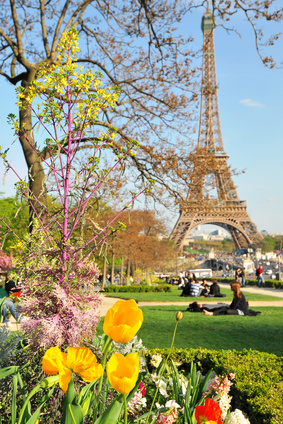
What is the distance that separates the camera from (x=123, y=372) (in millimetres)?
1173

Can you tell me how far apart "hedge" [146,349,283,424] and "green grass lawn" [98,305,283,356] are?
2.23 meters

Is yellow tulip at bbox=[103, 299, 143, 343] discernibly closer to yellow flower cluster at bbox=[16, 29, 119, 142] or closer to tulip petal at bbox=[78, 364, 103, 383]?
tulip petal at bbox=[78, 364, 103, 383]

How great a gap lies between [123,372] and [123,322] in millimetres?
152

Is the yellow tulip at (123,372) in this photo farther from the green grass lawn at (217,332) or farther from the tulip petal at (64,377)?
the green grass lawn at (217,332)

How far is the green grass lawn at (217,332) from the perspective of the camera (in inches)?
290

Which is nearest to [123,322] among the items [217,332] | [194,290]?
[217,332]

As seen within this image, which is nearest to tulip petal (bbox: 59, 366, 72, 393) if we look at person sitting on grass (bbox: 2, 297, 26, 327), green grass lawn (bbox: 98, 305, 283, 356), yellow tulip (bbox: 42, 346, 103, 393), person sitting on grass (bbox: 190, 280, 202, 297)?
yellow tulip (bbox: 42, 346, 103, 393)

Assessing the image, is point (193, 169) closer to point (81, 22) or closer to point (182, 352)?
point (81, 22)

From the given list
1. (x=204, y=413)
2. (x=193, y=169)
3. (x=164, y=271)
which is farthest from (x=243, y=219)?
(x=204, y=413)

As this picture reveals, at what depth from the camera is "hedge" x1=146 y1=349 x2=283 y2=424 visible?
331cm

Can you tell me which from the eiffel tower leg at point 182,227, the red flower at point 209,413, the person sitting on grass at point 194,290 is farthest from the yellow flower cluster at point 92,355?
the eiffel tower leg at point 182,227

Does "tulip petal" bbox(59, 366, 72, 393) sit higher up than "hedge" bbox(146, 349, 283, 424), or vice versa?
"tulip petal" bbox(59, 366, 72, 393)

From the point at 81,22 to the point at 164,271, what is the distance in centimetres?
4804

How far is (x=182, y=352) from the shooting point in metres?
5.00
